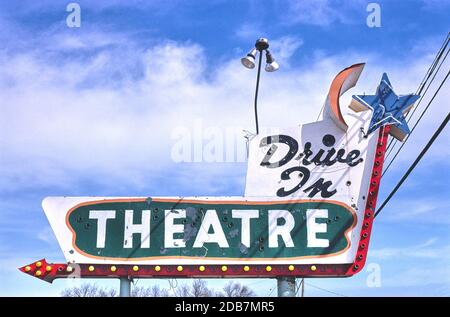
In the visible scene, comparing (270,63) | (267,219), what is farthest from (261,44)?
(267,219)

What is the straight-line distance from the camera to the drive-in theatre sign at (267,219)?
1266cm

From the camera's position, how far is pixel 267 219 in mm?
12914

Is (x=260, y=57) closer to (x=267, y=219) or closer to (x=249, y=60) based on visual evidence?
(x=249, y=60)

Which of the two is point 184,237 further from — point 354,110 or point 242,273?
point 354,110

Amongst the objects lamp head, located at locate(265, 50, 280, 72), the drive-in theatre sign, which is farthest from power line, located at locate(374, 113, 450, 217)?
lamp head, located at locate(265, 50, 280, 72)

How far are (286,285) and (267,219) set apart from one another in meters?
1.59

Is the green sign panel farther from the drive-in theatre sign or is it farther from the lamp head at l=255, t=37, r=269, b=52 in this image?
the lamp head at l=255, t=37, r=269, b=52

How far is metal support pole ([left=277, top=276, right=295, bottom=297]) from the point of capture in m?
12.5

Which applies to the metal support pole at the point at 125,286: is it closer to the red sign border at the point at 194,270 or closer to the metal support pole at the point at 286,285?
the red sign border at the point at 194,270

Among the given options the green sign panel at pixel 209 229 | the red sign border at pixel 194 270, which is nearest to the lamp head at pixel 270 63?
the green sign panel at pixel 209 229

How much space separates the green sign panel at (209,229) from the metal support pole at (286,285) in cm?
52

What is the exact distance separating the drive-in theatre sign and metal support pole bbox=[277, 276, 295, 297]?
0.58 ft
